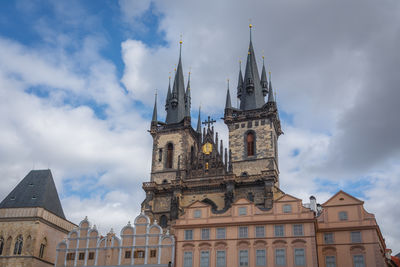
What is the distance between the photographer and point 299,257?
117 feet

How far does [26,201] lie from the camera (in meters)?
49.2

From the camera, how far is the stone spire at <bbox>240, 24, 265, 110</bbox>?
2410 inches

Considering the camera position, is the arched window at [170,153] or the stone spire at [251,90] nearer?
the arched window at [170,153]

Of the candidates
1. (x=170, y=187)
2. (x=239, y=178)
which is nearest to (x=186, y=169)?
(x=170, y=187)

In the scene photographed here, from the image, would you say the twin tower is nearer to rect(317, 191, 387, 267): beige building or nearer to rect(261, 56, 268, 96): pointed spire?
rect(261, 56, 268, 96): pointed spire

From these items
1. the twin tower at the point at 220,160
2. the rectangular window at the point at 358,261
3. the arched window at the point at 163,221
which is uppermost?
the twin tower at the point at 220,160

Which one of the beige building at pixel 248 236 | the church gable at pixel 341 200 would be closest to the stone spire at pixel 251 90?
the beige building at pixel 248 236

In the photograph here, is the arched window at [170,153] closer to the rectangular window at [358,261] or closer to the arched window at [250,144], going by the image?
the arched window at [250,144]

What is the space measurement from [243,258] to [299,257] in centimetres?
438

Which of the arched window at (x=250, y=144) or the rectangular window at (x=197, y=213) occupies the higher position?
the arched window at (x=250, y=144)

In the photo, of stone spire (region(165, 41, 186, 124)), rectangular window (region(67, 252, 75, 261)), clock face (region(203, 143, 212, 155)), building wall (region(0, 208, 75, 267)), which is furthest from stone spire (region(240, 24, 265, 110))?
rectangular window (region(67, 252, 75, 261))

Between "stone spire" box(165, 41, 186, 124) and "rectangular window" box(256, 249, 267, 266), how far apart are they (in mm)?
30055

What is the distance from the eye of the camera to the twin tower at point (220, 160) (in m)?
53.7

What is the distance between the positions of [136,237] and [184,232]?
4335 mm
